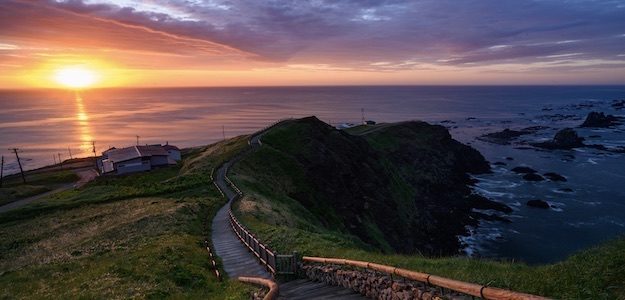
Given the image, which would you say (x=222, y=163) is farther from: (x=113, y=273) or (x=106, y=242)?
(x=113, y=273)

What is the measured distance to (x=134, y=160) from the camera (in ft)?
285

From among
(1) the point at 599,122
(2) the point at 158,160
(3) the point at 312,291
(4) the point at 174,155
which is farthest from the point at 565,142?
(3) the point at 312,291

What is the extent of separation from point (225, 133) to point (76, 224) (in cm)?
15690

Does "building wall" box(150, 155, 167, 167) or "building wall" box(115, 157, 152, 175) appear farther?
"building wall" box(150, 155, 167, 167)

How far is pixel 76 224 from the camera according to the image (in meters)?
39.5

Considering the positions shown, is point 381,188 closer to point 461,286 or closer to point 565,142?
point 461,286

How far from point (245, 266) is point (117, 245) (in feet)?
36.1

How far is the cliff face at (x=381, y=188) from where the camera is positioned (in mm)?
59188

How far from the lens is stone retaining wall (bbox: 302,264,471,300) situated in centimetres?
1053

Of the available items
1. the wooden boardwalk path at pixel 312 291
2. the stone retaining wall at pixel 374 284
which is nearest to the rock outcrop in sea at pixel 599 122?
the stone retaining wall at pixel 374 284

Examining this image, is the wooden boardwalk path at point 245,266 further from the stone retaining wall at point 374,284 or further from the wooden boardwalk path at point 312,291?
the stone retaining wall at point 374,284

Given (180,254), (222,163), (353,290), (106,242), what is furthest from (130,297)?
(222,163)

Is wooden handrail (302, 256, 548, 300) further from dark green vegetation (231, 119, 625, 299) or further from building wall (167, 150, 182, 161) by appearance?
building wall (167, 150, 182, 161)

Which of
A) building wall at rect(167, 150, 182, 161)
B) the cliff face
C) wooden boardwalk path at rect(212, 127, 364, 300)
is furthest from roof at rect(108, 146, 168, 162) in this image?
wooden boardwalk path at rect(212, 127, 364, 300)
